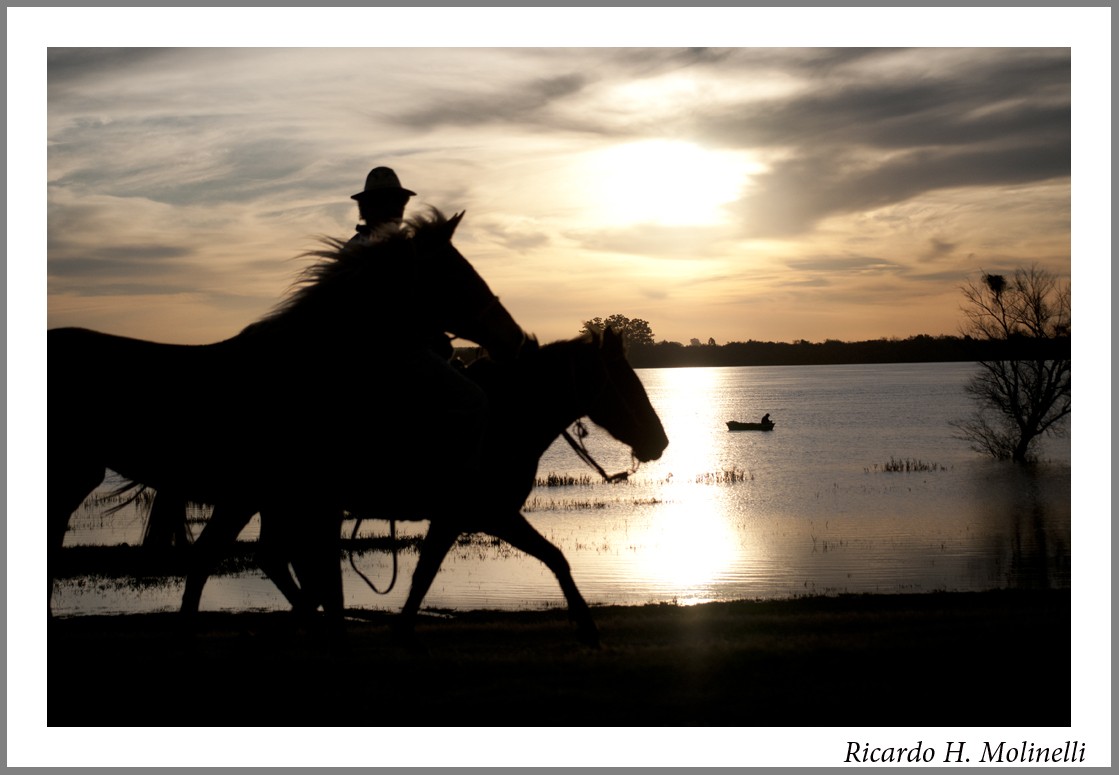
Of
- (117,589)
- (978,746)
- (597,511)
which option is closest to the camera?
(978,746)

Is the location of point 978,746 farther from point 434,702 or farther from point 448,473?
point 448,473

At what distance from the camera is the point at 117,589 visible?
2102 centimetres

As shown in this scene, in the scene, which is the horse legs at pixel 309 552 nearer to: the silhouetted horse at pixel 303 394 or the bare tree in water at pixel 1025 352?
the silhouetted horse at pixel 303 394

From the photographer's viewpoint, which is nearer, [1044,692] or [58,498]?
[1044,692]

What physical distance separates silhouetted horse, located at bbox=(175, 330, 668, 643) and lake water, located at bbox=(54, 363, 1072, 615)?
1006 centimetres

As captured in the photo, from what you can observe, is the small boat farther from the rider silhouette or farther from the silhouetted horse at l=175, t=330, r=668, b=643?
the rider silhouette

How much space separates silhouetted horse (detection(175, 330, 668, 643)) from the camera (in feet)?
25.2

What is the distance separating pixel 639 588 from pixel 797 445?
Answer: 51049 mm

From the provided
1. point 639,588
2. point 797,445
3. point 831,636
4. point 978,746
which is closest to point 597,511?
point 639,588

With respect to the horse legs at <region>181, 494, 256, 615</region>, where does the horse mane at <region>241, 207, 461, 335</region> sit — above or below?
above

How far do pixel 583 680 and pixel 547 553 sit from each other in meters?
1.36

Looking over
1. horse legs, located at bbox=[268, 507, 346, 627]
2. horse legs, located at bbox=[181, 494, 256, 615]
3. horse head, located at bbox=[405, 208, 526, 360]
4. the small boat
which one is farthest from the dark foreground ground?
the small boat

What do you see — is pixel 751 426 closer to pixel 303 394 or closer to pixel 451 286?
Answer: pixel 451 286

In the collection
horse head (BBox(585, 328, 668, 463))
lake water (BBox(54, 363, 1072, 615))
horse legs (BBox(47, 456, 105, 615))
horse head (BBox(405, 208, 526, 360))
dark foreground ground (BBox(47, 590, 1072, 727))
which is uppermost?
horse head (BBox(405, 208, 526, 360))
